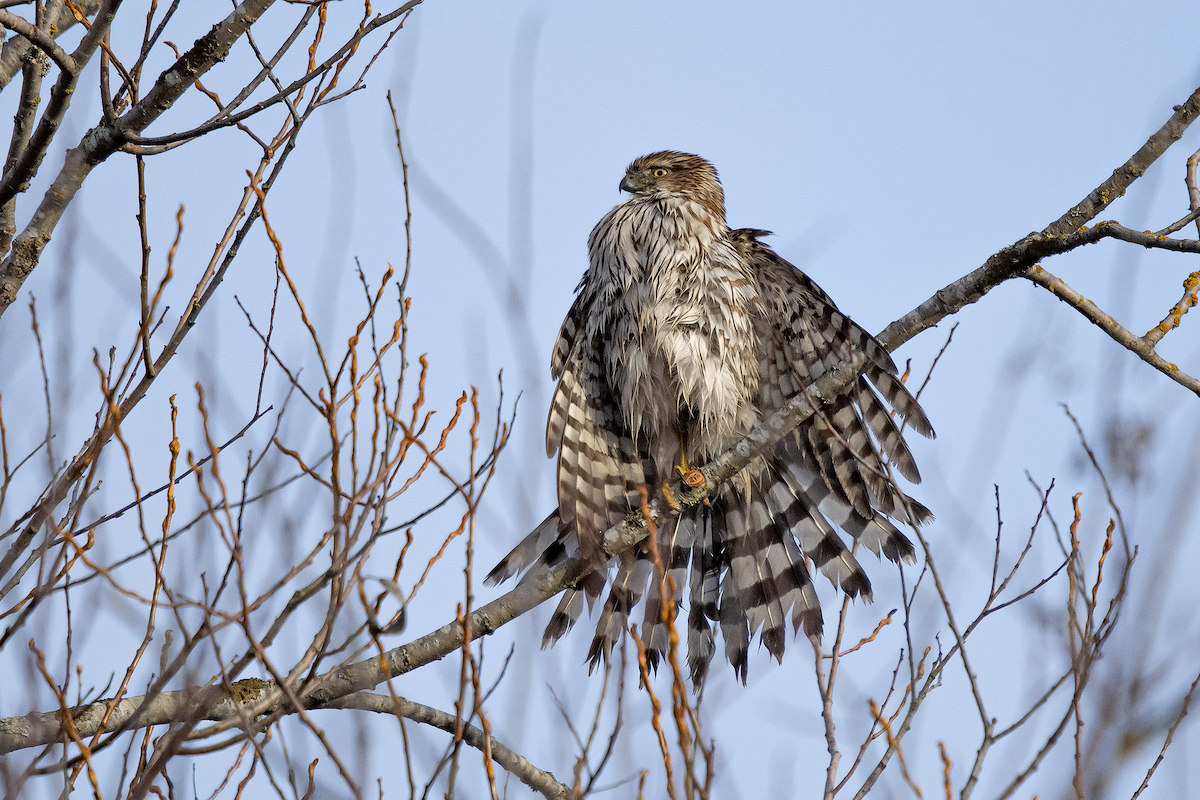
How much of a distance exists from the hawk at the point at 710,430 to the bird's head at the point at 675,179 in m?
0.20

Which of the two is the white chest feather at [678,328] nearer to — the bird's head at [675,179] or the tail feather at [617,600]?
the bird's head at [675,179]

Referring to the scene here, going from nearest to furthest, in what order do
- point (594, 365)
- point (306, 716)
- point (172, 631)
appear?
point (306, 716) → point (172, 631) → point (594, 365)

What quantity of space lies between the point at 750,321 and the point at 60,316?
2814 millimetres

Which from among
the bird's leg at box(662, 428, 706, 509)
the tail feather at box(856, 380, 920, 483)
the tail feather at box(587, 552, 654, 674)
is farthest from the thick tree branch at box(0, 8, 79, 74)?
the tail feather at box(856, 380, 920, 483)

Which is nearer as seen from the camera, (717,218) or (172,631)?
(172,631)

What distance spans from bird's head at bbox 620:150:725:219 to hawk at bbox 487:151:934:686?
0.67 feet

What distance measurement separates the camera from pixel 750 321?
4473 millimetres

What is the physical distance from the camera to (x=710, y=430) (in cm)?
452

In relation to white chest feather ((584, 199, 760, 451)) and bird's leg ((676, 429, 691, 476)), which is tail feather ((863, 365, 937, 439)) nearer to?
white chest feather ((584, 199, 760, 451))

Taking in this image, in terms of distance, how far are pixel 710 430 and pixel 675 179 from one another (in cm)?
142

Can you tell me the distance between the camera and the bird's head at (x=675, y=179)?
5.14 m

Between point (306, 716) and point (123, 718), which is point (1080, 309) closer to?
point (306, 716)

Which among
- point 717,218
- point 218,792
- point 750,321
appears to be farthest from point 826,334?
point 218,792

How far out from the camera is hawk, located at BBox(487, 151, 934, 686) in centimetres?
400
